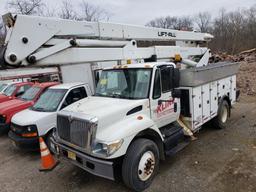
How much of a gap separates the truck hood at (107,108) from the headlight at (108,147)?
312mm

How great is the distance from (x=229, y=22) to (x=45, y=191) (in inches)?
1819

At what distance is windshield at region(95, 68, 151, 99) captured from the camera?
4277 millimetres

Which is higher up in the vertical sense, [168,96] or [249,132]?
[168,96]

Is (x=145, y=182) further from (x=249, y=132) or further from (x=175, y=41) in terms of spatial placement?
(x=175, y=41)

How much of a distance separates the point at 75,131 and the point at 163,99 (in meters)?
1.95

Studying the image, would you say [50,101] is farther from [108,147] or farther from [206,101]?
[206,101]

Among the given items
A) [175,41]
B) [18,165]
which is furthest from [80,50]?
[175,41]

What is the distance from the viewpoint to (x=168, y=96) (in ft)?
15.4

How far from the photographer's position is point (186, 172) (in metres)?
4.35

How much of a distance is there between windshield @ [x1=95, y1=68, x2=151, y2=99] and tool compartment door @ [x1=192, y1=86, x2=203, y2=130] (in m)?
1.53

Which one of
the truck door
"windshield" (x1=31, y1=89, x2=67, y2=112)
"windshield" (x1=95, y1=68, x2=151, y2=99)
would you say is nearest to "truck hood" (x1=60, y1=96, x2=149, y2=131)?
"windshield" (x1=95, y1=68, x2=151, y2=99)

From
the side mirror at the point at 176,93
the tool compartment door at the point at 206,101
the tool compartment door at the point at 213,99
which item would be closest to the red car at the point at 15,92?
the side mirror at the point at 176,93

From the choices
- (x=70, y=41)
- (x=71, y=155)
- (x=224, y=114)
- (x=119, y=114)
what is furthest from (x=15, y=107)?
(x=224, y=114)

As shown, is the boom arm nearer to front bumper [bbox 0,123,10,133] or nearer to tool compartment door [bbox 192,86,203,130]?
tool compartment door [bbox 192,86,203,130]
